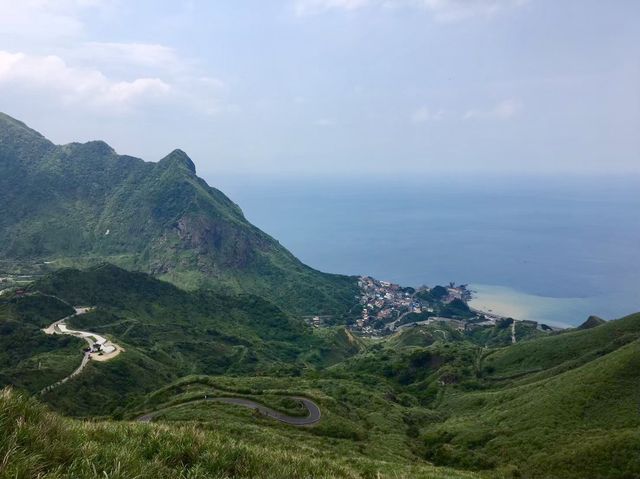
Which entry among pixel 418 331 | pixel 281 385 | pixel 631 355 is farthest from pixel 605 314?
pixel 281 385

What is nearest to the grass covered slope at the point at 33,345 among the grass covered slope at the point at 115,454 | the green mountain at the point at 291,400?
the green mountain at the point at 291,400

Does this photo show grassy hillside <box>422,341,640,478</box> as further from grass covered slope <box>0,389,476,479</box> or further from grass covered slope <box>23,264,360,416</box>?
grass covered slope <box>23,264,360,416</box>

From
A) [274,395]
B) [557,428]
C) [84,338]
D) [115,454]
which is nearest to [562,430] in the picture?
[557,428]

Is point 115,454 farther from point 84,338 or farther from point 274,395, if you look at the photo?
point 84,338

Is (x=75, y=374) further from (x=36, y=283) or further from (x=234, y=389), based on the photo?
(x=36, y=283)

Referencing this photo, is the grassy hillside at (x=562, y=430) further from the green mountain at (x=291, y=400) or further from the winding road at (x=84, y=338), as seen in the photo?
the winding road at (x=84, y=338)

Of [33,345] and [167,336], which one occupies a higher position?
[33,345]

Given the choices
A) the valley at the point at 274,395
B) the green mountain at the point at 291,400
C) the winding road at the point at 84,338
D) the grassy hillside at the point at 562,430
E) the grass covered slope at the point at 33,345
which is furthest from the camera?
the winding road at the point at 84,338

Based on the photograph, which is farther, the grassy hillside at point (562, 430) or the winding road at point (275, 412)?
the winding road at point (275, 412)

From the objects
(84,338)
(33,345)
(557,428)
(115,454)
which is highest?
(115,454)
